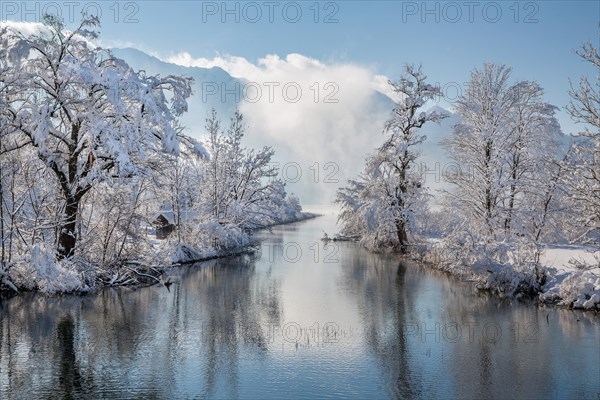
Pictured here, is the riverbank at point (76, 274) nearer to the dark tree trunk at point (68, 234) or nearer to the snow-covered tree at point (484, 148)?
the dark tree trunk at point (68, 234)

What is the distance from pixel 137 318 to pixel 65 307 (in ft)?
11.5

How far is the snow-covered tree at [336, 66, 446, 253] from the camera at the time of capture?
3703 centimetres

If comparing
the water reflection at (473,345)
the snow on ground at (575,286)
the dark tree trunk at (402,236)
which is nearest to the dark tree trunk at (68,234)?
the water reflection at (473,345)

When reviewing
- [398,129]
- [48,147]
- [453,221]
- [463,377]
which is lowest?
[463,377]

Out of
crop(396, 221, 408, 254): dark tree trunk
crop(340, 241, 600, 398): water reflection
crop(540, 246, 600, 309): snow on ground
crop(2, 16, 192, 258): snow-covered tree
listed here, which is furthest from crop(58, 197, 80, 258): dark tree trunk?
crop(396, 221, 408, 254): dark tree trunk

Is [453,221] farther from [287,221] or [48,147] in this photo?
[287,221]

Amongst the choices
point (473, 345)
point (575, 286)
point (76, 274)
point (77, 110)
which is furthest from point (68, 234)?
point (575, 286)

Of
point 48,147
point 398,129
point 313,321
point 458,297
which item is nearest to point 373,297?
point 458,297

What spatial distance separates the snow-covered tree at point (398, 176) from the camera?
37.0 m

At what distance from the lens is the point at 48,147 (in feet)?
68.2

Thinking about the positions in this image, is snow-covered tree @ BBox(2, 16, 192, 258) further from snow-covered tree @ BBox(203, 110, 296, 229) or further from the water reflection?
snow-covered tree @ BBox(203, 110, 296, 229)

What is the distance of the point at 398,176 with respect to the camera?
1581 inches

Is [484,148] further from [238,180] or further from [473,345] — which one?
[238,180]

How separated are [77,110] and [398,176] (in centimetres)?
2685
